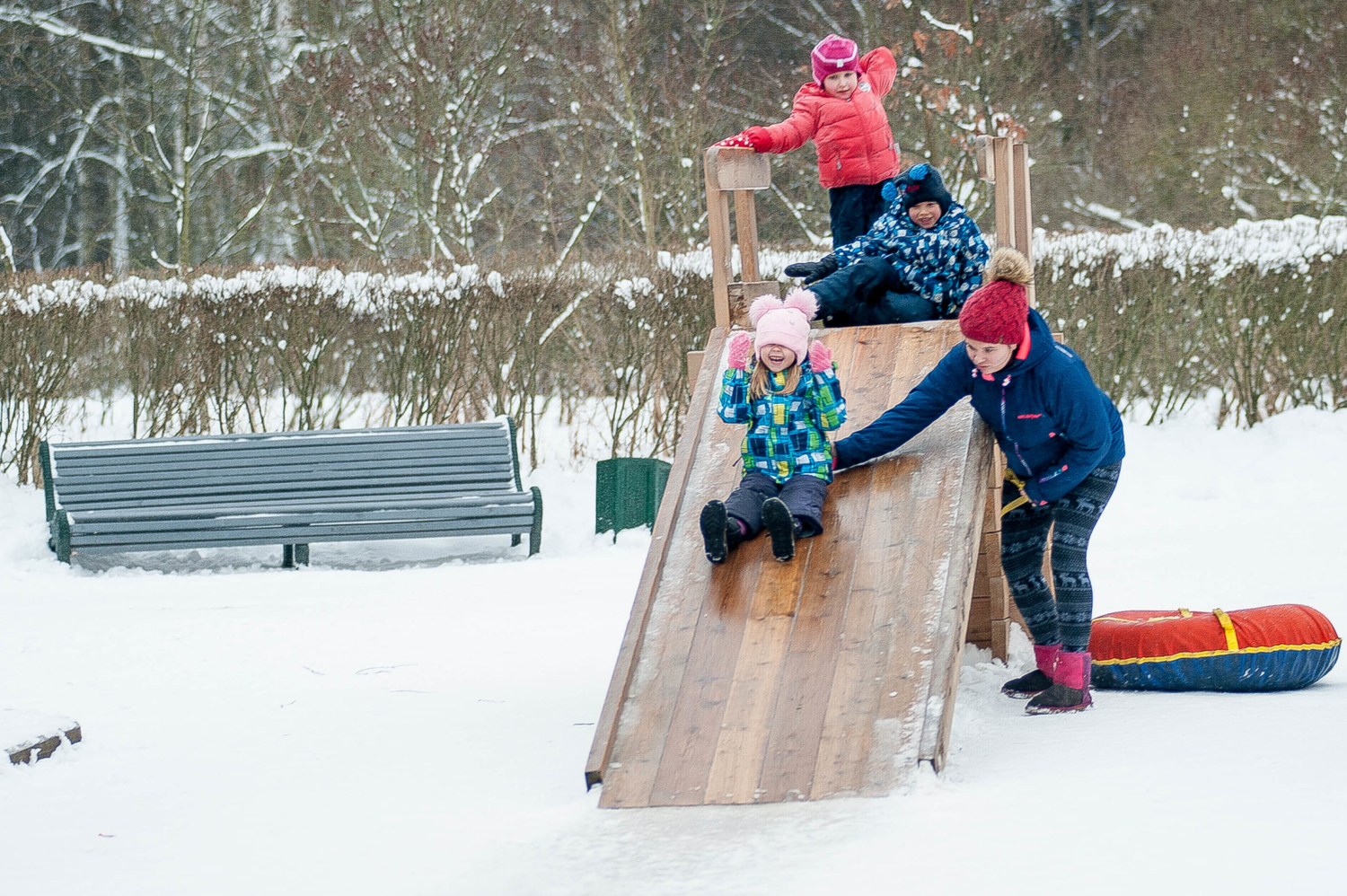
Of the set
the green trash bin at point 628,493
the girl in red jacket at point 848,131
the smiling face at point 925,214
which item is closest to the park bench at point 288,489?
the green trash bin at point 628,493

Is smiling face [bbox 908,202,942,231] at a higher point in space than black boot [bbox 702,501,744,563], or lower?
higher

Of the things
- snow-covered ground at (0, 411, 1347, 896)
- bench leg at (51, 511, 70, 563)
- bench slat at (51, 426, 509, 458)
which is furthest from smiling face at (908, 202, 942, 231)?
bench leg at (51, 511, 70, 563)

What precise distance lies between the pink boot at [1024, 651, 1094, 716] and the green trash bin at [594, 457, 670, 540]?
4268 mm

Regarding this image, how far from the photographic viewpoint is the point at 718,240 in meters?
5.52

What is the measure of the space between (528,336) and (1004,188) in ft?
17.2

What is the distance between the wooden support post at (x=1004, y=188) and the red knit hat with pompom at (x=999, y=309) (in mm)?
1080

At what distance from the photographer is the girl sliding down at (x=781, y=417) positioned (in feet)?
14.3

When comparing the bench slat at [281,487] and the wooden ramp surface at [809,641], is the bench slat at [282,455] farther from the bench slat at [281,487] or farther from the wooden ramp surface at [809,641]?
the wooden ramp surface at [809,641]

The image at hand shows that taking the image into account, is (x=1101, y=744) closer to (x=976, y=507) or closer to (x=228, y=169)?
(x=976, y=507)

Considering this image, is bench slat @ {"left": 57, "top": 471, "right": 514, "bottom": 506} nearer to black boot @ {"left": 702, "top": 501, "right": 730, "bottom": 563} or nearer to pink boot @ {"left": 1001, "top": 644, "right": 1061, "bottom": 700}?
black boot @ {"left": 702, "top": 501, "right": 730, "bottom": 563}

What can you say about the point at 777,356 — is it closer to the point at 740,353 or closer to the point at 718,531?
the point at 740,353

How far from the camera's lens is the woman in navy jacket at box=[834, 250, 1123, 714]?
410 centimetres

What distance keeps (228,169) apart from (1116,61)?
16.6 meters

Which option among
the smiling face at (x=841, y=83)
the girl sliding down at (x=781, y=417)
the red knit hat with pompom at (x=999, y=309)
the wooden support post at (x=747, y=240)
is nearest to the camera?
the red knit hat with pompom at (x=999, y=309)
